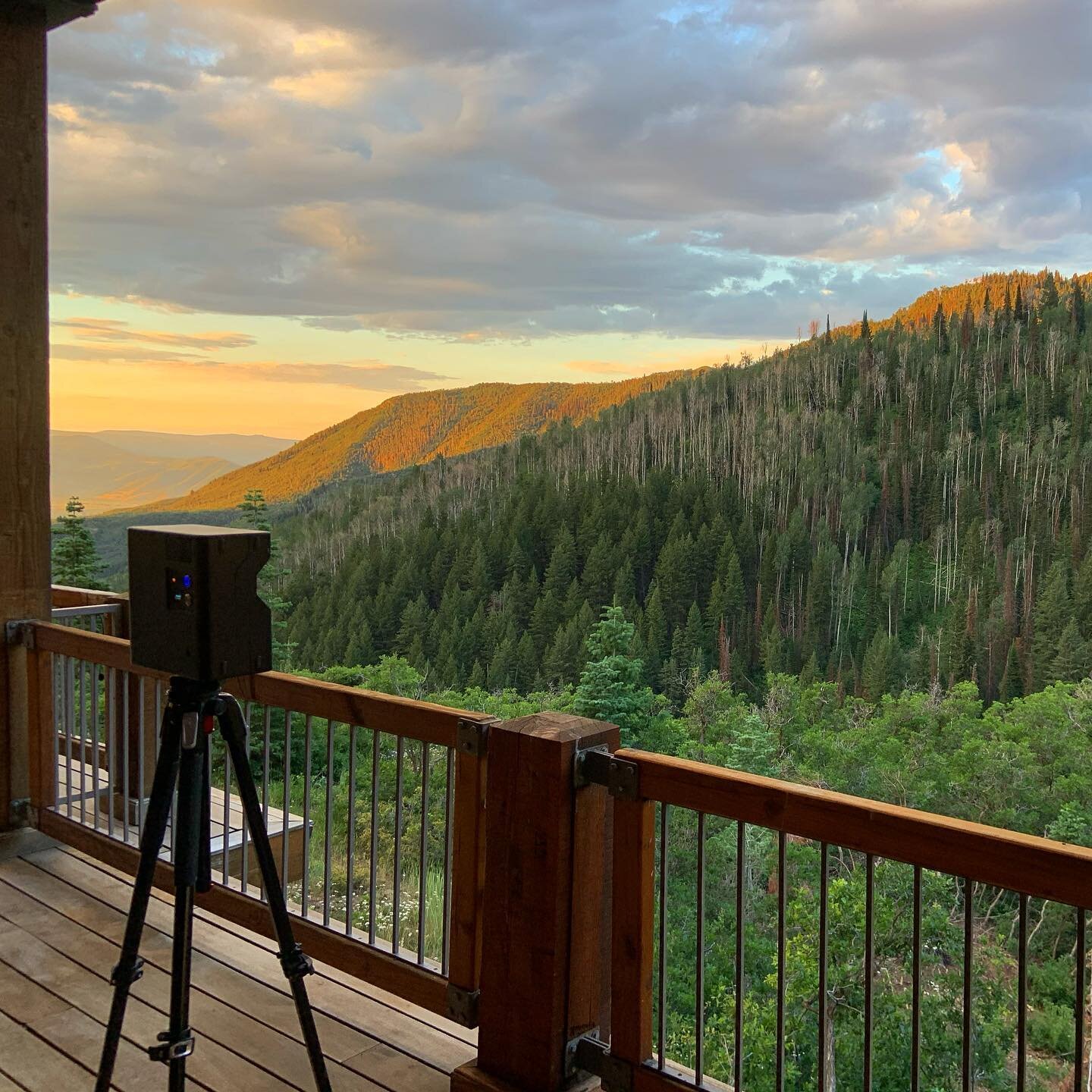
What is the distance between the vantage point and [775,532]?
57562 millimetres

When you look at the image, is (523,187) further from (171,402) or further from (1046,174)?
(171,402)

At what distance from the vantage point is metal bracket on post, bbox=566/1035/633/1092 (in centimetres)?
182

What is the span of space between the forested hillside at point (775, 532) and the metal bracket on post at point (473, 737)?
47.4 m

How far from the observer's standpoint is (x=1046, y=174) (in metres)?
103

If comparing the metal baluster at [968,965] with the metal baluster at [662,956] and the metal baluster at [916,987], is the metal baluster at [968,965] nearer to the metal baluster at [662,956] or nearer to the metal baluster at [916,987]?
the metal baluster at [916,987]

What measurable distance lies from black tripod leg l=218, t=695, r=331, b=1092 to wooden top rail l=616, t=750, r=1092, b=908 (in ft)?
2.08

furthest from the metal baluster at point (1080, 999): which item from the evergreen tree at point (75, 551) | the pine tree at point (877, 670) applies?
the pine tree at point (877, 670)

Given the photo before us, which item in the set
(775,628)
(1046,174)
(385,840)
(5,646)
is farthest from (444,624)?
(1046,174)

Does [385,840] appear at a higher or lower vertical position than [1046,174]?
lower

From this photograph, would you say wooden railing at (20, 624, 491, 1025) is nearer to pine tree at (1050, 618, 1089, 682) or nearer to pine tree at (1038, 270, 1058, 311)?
pine tree at (1050, 618, 1089, 682)

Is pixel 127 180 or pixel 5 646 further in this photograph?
pixel 127 180

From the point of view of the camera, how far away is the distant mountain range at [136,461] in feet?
63.4

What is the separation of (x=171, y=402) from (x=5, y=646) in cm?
4007

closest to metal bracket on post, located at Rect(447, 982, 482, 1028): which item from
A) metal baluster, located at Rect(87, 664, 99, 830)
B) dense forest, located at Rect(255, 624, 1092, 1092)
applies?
metal baluster, located at Rect(87, 664, 99, 830)
